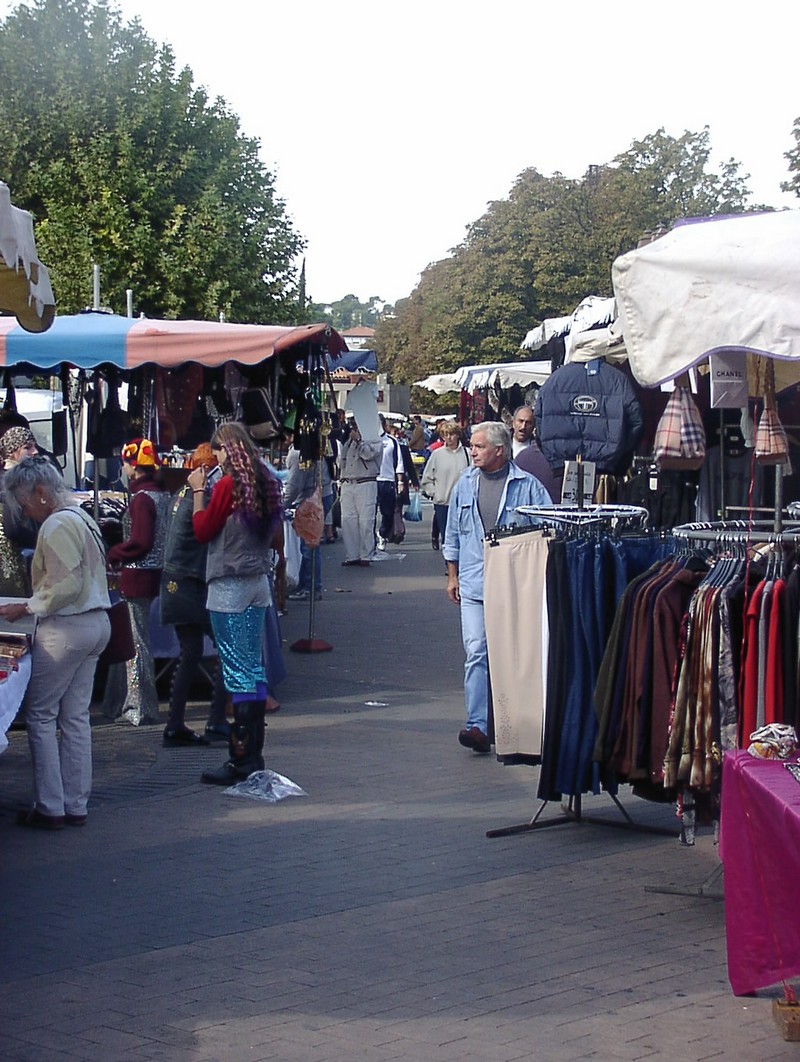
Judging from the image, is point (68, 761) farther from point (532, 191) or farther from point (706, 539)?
point (532, 191)

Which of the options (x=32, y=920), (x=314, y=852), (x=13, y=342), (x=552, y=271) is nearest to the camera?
(x=32, y=920)

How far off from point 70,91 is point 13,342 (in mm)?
23718

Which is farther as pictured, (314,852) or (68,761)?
(68,761)

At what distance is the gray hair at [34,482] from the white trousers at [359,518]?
42.4 ft

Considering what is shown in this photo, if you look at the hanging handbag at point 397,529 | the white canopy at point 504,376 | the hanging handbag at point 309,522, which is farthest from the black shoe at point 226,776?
the hanging handbag at point 397,529

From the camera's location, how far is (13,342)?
10.7m

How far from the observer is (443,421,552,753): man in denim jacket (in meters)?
8.59

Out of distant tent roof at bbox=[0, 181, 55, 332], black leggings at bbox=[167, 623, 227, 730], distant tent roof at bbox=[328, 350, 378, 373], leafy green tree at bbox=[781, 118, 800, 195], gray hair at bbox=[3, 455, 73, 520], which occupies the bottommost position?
black leggings at bbox=[167, 623, 227, 730]

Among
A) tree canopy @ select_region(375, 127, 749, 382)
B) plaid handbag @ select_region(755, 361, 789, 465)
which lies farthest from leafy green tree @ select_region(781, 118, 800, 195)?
plaid handbag @ select_region(755, 361, 789, 465)

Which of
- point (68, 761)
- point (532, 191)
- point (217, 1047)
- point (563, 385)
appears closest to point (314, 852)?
point (68, 761)

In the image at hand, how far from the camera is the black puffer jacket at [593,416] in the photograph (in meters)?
10.8

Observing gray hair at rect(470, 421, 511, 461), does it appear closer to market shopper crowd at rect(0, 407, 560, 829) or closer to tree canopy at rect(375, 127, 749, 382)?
market shopper crowd at rect(0, 407, 560, 829)

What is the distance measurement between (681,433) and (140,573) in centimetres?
488

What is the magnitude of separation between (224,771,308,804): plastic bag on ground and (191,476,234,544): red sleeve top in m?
1.38
